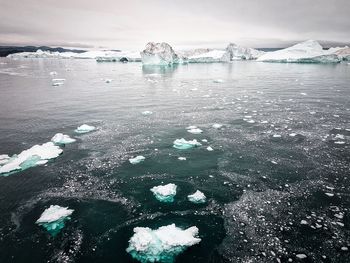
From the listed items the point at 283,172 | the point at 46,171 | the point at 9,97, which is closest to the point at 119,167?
the point at 46,171

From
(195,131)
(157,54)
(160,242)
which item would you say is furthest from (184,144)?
(157,54)

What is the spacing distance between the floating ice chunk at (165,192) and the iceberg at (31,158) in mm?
4197

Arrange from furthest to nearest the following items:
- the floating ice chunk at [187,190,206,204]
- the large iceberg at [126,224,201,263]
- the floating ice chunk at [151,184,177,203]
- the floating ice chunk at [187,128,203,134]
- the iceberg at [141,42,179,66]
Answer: the iceberg at [141,42,179,66]
the floating ice chunk at [187,128,203,134]
the floating ice chunk at [151,184,177,203]
the floating ice chunk at [187,190,206,204]
the large iceberg at [126,224,201,263]

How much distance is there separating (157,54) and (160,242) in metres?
70.2

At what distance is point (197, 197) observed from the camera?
6.26 meters

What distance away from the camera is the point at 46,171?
7727 millimetres

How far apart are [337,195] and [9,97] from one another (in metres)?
21.5

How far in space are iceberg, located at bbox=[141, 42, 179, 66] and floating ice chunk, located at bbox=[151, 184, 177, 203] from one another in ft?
223

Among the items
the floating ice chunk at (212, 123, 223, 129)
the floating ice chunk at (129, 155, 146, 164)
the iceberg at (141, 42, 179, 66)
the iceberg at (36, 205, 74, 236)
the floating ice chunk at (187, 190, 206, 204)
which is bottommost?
the iceberg at (36, 205, 74, 236)

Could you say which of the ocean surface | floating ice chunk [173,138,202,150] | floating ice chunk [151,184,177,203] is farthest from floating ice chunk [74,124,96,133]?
floating ice chunk [151,184,177,203]

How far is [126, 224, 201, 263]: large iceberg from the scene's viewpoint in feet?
15.1

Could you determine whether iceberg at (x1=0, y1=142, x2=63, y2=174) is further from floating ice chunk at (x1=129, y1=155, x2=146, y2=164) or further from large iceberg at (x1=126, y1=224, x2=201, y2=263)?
large iceberg at (x1=126, y1=224, x2=201, y2=263)

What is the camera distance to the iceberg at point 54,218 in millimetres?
5344

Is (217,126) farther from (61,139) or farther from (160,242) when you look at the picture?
(160,242)
